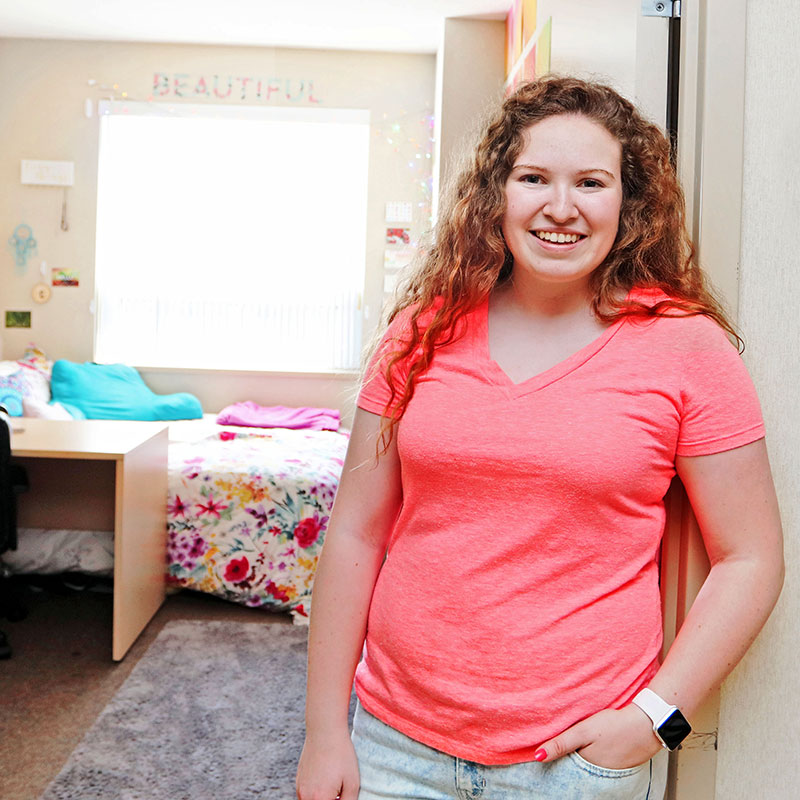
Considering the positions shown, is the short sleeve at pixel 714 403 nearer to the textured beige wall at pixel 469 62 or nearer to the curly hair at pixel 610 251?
the curly hair at pixel 610 251

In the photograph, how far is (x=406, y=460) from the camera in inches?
37.7

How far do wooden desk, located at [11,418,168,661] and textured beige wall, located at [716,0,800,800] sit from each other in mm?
2255

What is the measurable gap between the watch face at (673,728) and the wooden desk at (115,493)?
229cm

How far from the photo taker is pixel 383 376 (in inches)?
39.9

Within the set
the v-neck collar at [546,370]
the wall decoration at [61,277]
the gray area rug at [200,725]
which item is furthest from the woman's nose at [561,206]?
the wall decoration at [61,277]

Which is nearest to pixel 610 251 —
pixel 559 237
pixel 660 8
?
pixel 559 237

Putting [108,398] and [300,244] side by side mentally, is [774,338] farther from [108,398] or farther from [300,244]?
[300,244]

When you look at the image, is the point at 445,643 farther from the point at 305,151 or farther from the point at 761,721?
the point at 305,151

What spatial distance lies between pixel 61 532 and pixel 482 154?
2834 mm

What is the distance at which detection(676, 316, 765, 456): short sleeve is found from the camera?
87 centimetres

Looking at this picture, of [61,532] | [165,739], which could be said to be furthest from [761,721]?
[61,532]

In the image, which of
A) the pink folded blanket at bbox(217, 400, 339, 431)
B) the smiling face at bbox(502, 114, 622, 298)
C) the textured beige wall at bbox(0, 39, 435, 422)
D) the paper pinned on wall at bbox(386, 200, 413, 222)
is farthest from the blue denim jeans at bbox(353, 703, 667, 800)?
the paper pinned on wall at bbox(386, 200, 413, 222)

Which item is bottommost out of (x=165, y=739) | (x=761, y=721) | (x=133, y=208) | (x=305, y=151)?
(x=165, y=739)

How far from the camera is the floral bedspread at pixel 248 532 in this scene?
11.2ft
